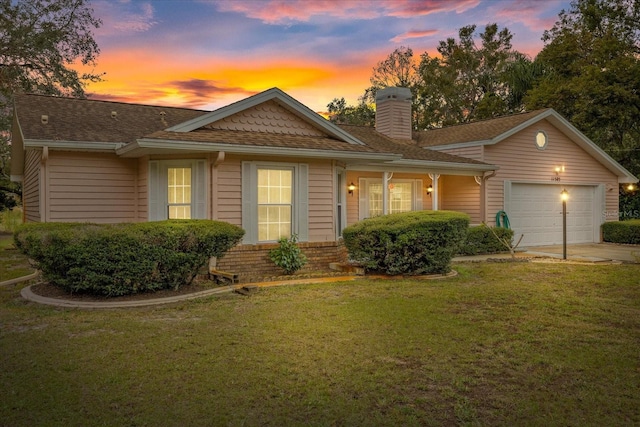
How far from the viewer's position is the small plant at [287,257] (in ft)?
35.1

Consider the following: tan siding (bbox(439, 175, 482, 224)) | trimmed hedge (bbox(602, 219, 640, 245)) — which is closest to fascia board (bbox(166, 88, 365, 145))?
tan siding (bbox(439, 175, 482, 224))

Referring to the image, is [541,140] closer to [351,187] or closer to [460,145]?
[460,145]

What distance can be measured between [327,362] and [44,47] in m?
24.8

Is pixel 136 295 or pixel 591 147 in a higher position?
pixel 591 147

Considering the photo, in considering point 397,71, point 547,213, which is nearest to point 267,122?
point 547,213

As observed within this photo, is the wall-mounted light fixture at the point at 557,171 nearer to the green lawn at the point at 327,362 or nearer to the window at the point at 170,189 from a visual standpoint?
the green lawn at the point at 327,362

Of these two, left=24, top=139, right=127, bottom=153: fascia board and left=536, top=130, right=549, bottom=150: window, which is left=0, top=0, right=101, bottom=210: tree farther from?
left=536, top=130, right=549, bottom=150: window

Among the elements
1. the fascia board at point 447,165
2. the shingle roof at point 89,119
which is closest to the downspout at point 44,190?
the shingle roof at point 89,119

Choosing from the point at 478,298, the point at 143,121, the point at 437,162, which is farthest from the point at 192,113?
the point at 478,298

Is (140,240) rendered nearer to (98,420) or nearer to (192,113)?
(98,420)

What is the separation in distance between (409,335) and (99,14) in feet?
81.9

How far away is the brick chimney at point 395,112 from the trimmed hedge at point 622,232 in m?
8.54

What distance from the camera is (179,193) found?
36.3 ft

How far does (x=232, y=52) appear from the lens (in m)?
17.4
